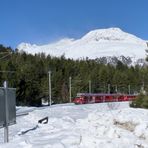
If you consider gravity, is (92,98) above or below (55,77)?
below

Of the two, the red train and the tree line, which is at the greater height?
the tree line

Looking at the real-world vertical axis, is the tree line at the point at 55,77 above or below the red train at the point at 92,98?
above

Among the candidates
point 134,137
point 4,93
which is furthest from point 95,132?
point 4,93

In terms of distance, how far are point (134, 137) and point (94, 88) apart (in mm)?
114865

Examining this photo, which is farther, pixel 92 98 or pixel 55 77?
pixel 55 77

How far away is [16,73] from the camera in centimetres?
8975

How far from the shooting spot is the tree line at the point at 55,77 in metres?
89.6

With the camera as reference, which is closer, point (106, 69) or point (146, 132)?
point (146, 132)

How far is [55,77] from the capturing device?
352 ft

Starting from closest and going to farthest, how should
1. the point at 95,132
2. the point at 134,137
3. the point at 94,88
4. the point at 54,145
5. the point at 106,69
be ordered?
the point at 54,145, the point at 134,137, the point at 95,132, the point at 94,88, the point at 106,69

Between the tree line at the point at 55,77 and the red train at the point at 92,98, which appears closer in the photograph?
the red train at the point at 92,98

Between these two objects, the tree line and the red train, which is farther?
the tree line

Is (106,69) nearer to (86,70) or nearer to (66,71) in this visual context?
(86,70)

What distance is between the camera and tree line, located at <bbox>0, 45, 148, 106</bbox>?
89625mm
